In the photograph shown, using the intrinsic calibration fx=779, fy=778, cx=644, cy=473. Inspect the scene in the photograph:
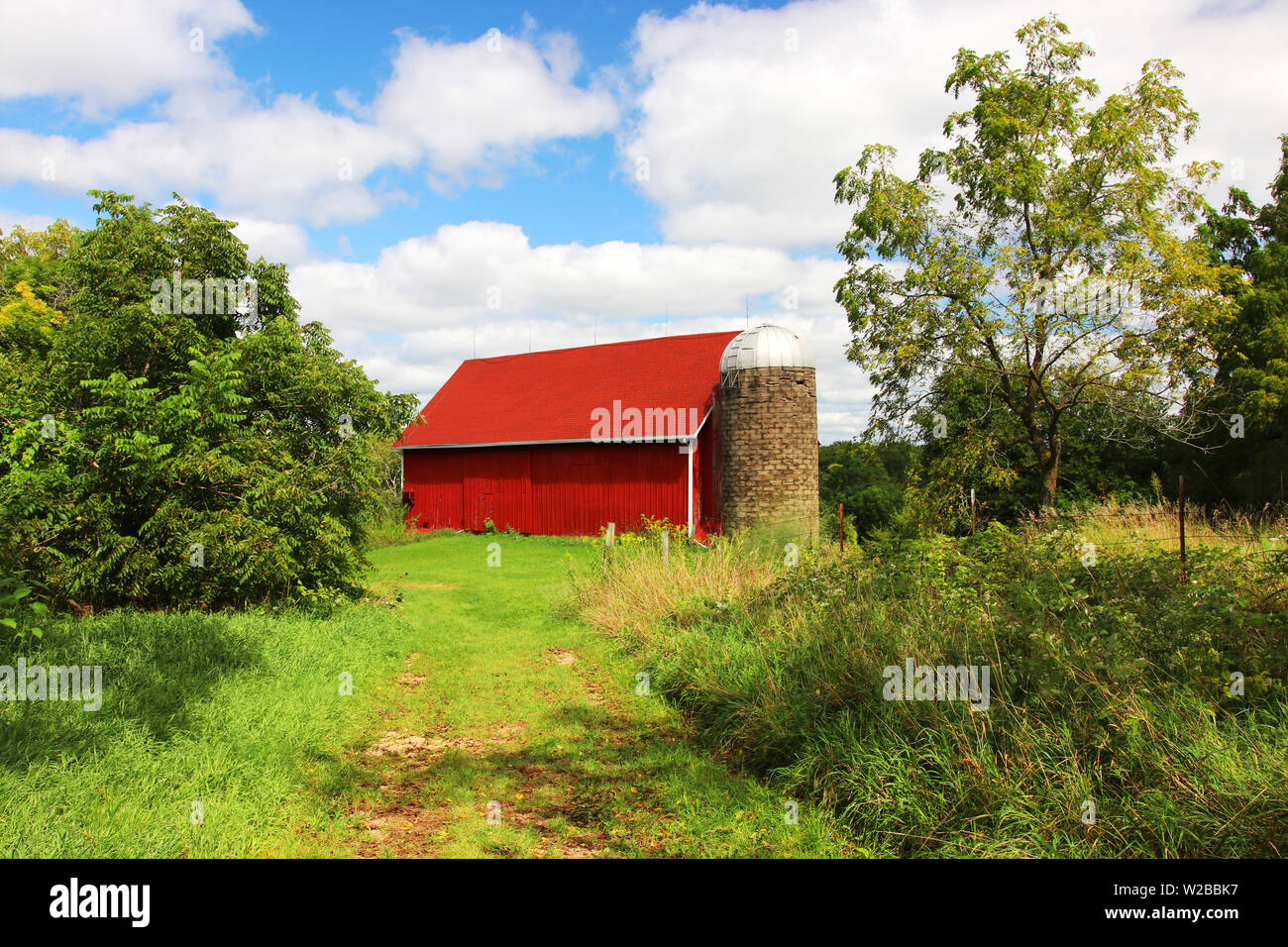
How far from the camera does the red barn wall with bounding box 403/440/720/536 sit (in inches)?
837

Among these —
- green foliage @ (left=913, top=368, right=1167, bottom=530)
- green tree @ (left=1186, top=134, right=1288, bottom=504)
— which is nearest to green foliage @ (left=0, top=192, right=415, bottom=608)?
green foliage @ (left=913, top=368, right=1167, bottom=530)

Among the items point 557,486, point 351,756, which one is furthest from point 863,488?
point 351,756

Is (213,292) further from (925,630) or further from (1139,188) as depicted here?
(1139,188)

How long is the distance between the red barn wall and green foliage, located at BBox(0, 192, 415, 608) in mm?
10613

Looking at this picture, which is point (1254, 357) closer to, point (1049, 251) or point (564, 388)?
point (1049, 251)

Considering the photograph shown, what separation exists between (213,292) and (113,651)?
5.81m

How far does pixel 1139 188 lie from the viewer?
613 inches

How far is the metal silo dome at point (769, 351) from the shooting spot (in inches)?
766

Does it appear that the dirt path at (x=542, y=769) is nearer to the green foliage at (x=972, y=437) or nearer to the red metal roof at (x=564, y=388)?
the green foliage at (x=972, y=437)

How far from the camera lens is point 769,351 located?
768 inches

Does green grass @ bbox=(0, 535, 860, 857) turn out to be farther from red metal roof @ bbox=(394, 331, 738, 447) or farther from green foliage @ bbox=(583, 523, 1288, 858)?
red metal roof @ bbox=(394, 331, 738, 447)

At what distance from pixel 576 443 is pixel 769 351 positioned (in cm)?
642

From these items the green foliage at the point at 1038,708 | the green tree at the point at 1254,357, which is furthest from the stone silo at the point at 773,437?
the green foliage at the point at 1038,708

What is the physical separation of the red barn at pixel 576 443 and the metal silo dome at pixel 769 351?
5.93 ft
